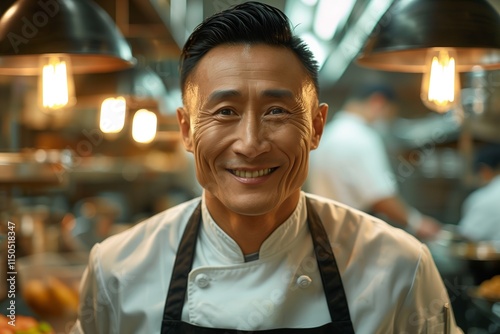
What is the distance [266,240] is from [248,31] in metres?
0.50

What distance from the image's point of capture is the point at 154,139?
440 centimetres

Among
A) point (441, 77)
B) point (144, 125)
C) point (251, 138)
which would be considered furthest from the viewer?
point (144, 125)

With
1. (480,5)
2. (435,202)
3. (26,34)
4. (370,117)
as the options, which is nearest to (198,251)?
(26,34)

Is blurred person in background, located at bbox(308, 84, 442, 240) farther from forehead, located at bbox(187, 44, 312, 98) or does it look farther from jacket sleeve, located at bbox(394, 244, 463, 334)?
forehead, located at bbox(187, 44, 312, 98)

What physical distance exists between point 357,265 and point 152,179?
6.56 metres

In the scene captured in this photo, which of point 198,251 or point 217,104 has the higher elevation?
point 217,104

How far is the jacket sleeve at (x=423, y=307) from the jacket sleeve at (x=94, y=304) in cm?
74

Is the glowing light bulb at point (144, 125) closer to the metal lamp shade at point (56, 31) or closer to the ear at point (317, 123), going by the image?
the metal lamp shade at point (56, 31)

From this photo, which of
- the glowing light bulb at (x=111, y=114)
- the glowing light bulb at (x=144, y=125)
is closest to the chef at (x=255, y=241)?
the glowing light bulb at (x=111, y=114)

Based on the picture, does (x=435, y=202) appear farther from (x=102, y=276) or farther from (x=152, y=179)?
(x=102, y=276)

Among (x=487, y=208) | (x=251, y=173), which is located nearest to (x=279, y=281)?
(x=251, y=173)

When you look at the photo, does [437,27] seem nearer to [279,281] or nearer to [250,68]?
[250,68]

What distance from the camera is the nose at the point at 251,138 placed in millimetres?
1470

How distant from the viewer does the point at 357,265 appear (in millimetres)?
1679
